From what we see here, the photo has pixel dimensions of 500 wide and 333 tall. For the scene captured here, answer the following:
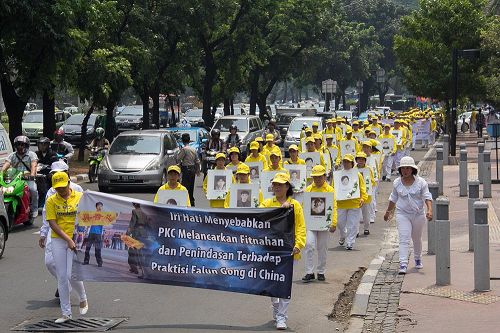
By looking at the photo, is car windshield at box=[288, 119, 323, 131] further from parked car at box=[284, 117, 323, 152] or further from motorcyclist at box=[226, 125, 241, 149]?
motorcyclist at box=[226, 125, 241, 149]

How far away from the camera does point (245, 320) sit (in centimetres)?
1091

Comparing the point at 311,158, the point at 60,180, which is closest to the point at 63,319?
the point at 60,180

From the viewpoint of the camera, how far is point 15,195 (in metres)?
18.0

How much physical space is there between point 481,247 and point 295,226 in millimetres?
2632

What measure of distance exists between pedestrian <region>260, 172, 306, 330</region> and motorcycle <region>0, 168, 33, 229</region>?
803cm

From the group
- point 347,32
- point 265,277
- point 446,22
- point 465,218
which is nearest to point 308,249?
point 265,277

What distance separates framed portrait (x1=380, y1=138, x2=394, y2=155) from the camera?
29484mm

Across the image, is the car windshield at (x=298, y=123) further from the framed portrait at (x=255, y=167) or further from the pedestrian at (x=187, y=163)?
the framed portrait at (x=255, y=167)

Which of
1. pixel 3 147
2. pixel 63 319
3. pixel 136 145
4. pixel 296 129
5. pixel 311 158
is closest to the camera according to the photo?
pixel 63 319

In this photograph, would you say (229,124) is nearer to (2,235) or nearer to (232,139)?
(232,139)

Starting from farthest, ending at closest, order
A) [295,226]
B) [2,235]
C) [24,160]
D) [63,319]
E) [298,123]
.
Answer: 1. [298,123]
2. [24,160]
3. [2,235]
4. [295,226]
5. [63,319]

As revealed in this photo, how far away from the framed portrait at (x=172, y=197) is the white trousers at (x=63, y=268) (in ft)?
7.58

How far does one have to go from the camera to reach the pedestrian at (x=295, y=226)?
10.5 metres

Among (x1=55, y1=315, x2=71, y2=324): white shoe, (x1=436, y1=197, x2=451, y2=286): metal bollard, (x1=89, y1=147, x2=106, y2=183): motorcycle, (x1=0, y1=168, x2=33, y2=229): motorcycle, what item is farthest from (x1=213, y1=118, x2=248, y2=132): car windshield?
(x1=55, y1=315, x2=71, y2=324): white shoe
